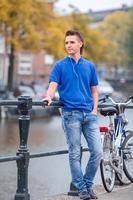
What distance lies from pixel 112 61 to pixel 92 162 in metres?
71.2

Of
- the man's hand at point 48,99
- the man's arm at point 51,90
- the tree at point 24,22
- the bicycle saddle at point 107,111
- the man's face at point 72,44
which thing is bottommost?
the bicycle saddle at point 107,111

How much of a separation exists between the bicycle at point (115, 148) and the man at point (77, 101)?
562 millimetres

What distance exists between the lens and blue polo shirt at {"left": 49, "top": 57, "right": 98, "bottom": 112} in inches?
273

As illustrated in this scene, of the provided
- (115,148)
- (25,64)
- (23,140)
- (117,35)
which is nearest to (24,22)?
(25,64)

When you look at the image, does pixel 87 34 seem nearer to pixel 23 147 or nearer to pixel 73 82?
pixel 73 82

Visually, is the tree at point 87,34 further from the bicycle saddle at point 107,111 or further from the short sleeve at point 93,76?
the short sleeve at point 93,76

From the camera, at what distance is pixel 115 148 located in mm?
8008

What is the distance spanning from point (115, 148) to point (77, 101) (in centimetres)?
130

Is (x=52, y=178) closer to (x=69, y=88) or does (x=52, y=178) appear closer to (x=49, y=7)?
(x=69, y=88)

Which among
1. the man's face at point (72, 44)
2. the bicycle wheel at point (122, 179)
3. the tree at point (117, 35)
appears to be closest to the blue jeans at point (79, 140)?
the man's face at point (72, 44)

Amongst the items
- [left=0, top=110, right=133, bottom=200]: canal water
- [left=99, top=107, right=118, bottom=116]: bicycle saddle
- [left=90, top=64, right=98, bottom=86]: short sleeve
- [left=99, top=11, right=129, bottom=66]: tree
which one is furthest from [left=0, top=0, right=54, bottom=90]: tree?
[left=99, top=11, right=129, bottom=66]: tree

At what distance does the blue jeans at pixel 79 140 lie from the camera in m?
6.96

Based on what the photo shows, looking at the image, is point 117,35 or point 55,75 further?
point 117,35

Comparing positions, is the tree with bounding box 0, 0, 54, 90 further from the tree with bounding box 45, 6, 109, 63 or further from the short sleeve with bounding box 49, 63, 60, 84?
the short sleeve with bounding box 49, 63, 60, 84
